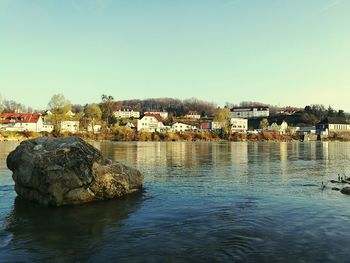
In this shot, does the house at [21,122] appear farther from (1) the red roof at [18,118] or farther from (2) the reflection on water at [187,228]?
(2) the reflection on water at [187,228]

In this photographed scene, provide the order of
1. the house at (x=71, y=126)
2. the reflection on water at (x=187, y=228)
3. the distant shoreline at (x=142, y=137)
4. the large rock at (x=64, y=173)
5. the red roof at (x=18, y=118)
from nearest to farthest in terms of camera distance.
A: the reflection on water at (x=187, y=228) → the large rock at (x=64, y=173) → the distant shoreline at (x=142, y=137) → the house at (x=71, y=126) → the red roof at (x=18, y=118)

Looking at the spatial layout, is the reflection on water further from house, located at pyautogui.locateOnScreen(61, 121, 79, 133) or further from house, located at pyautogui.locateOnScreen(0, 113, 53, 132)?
house, located at pyautogui.locateOnScreen(0, 113, 53, 132)

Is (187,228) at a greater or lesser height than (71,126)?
lesser

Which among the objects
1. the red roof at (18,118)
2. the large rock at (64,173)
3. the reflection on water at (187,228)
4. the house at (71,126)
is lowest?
the reflection on water at (187,228)

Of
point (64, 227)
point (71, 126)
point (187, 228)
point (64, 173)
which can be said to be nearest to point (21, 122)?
point (71, 126)

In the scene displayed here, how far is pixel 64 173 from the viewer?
1934 centimetres

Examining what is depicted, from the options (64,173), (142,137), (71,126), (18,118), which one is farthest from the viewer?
(18,118)

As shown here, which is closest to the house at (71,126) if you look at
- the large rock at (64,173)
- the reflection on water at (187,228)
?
the reflection on water at (187,228)

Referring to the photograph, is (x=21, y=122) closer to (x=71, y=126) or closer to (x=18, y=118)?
(x=18, y=118)

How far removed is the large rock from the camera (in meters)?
19.2

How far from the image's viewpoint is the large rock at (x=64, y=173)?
758 inches

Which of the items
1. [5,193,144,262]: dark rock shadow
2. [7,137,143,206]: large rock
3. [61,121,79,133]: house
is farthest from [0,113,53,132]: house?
[5,193,144,262]: dark rock shadow

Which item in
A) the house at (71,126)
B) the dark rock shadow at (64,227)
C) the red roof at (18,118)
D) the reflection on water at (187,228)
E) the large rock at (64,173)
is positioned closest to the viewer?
the reflection on water at (187,228)

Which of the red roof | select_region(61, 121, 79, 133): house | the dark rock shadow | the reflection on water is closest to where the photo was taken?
the reflection on water
